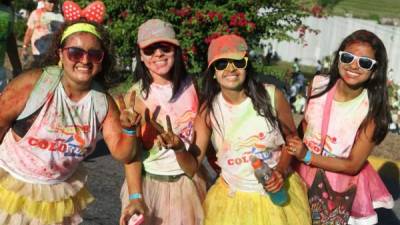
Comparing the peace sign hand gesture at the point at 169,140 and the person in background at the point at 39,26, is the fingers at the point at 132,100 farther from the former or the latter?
the person in background at the point at 39,26

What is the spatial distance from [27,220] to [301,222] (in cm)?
148

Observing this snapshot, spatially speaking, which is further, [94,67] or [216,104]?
[216,104]

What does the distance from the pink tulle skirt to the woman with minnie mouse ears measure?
1.05 metres

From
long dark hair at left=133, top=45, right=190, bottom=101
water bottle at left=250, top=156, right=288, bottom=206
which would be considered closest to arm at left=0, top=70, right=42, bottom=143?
long dark hair at left=133, top=45, right=190, bottom=101

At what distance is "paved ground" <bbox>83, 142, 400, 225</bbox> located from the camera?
5812 millimetres

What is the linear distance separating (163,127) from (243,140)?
45 cm

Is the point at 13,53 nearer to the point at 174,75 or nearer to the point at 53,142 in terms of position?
the point at 174,75

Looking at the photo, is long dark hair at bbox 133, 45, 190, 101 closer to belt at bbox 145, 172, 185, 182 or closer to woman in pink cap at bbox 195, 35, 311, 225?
woman in pink cap at bbox 195, 35, 311, 225

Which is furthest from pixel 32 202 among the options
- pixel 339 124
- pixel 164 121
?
pixel 339 124

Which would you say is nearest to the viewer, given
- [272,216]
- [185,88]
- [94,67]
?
[94,67]

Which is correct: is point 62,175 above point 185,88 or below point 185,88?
below

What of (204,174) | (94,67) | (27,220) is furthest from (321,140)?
(27,220)

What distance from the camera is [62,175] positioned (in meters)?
3.46

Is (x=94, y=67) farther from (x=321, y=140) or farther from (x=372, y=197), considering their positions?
(x=372, y=197)
